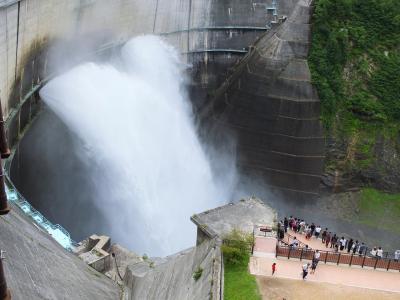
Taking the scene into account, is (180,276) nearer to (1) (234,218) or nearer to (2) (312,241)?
(1) (234,218)

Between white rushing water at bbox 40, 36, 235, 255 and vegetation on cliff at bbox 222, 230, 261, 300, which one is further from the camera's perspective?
white rushing water at bbox 40, 36, 235, 255

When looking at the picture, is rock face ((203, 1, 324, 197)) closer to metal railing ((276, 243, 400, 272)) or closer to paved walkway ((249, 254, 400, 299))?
metal railing ((276, 243, 400, 272))

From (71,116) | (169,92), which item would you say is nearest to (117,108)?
(71,116)

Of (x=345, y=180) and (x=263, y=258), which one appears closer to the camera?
(x=263, y=258)

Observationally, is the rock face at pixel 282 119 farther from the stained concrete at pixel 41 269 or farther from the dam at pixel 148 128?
the stained concrete at pixel 41 269

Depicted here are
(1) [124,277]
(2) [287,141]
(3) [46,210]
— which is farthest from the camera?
(2) [287,141]

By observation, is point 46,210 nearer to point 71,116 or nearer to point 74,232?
point 74,232

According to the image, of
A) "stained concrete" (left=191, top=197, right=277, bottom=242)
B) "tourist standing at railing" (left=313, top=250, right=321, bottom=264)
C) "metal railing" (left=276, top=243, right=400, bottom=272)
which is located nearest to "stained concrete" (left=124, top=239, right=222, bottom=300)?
"stained concrete" (left=191, top=197, right=277, bottom=242)

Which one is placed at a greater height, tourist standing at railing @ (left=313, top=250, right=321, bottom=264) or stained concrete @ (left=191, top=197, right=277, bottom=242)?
stained concrete @ (left=191, top=197, right=277, bottom=242)
